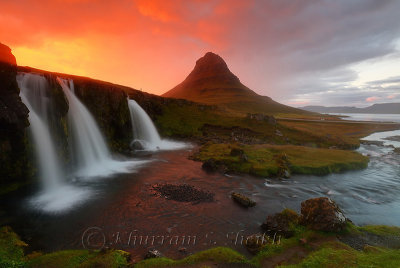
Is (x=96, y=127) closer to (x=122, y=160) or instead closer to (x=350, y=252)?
(x=122, y=160)

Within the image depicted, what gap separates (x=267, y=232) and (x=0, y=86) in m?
28.8

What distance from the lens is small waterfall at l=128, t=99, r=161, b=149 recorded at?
55.3 m

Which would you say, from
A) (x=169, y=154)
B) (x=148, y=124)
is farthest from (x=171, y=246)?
(x=148, y=124)

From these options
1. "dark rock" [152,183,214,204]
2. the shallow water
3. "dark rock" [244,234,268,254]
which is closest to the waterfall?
the shallow water

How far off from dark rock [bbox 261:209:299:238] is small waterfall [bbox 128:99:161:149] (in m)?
39.7

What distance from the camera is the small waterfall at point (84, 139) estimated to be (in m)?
33.8

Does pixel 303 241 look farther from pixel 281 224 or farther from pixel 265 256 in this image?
pixel 265 256

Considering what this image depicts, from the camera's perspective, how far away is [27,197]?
21.9m

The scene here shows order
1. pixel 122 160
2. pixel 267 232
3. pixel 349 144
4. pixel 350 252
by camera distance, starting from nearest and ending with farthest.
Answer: pixel 350 252 → pixel 267 232 → pixel 122 160 → pixel 349 144

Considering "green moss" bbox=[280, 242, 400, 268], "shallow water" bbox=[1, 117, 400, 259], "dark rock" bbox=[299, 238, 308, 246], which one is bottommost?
"shallow water" bbox=[1, 117, 400, 259]

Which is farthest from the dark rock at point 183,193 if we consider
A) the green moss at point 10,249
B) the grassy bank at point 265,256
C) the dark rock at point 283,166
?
the dark rock at point 283,166

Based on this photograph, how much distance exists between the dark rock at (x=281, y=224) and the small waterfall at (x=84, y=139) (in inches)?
996

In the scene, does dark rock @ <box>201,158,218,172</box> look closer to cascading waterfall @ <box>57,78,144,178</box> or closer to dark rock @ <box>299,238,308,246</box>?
cascading waterfall @ <box>57,78,144,178</box>
